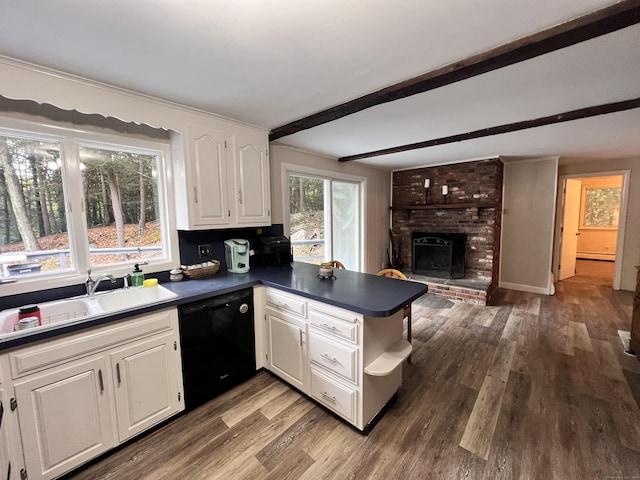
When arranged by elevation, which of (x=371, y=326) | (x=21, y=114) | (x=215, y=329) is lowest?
(x=215, y=329)

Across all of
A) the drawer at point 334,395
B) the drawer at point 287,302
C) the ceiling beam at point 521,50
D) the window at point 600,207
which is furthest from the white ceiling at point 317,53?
the window at point 600,207

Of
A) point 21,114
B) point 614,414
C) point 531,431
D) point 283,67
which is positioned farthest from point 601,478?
point 21,114

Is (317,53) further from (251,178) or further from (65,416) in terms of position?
(65,416)

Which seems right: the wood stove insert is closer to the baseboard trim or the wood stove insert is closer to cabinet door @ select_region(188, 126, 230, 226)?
the baseboard trim

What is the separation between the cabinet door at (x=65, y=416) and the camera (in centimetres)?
138

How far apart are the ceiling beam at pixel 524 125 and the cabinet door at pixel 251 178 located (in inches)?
69.2

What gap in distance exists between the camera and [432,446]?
1700 millimetres

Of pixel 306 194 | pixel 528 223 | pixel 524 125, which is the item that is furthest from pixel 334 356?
pixel 528 223

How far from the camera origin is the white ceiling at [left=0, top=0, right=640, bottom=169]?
1.18m

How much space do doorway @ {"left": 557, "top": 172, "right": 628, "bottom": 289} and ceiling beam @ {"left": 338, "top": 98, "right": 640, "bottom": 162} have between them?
3.23 metres

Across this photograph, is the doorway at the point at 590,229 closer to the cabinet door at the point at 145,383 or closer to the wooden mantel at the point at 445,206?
the wooden mantel at the point at 445,206

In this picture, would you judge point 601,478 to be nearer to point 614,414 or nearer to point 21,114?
point 614,414

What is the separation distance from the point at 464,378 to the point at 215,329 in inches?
84.4

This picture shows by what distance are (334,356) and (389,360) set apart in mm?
367
